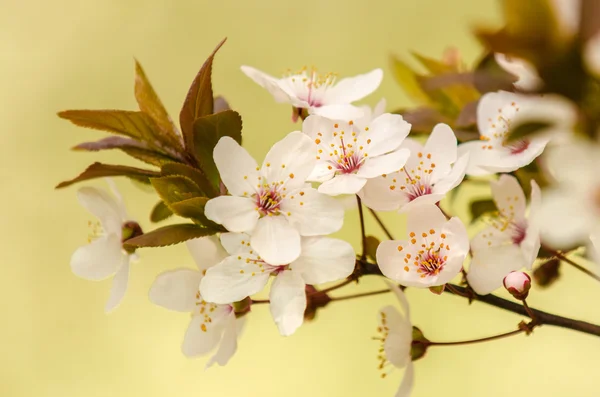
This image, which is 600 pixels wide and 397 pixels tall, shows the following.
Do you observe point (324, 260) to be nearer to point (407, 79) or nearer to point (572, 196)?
point (572, 196)

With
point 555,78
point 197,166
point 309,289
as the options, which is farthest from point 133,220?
point 555,78

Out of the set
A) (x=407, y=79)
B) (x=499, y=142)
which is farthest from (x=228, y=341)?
(x=407, y=79)

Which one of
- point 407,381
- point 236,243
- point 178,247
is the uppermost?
point 236,243

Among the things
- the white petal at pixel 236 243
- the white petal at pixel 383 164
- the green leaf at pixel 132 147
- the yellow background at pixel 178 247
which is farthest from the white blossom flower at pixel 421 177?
the yellow background at pixel 178 247

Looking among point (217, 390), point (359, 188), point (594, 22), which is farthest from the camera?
point (217, 390)

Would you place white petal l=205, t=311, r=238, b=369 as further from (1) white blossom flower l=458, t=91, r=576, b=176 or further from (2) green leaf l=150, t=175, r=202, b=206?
(1) white blossom flower l=458, t=91, r=576, b=176

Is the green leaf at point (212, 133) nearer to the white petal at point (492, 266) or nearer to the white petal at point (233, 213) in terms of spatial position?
the white petal at point (233, 213)

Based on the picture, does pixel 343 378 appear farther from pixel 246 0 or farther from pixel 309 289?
pixel 246 0
